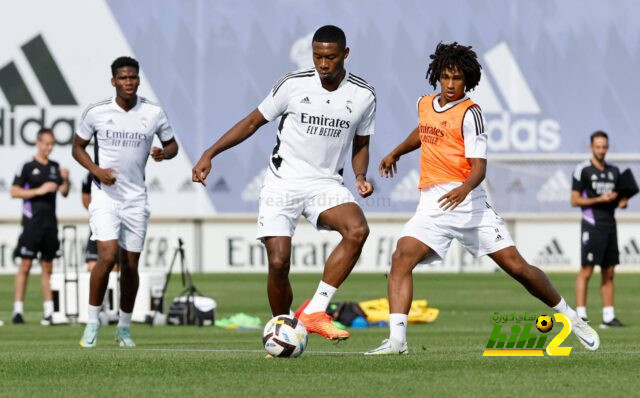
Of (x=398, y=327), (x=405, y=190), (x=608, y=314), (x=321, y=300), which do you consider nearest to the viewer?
(x=398, y=327)

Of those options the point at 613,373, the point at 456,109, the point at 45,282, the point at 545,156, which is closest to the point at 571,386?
the point at 613,373

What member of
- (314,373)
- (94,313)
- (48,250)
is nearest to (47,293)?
(48,250)

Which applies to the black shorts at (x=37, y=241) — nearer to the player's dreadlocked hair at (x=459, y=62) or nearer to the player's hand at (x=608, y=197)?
the player's hand at (x=608, y=197)

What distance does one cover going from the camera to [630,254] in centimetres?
3053

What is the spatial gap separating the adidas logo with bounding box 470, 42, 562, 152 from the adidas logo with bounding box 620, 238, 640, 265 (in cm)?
344

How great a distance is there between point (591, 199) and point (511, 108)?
1566cm

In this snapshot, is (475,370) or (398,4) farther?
(398,4)

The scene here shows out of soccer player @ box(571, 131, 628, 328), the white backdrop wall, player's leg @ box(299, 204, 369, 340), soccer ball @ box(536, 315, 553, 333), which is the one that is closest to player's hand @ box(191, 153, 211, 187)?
player's leg @ box(299, 204, 369, 340)

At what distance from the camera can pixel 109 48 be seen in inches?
1302

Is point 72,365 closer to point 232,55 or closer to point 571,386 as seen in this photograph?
point 571,386

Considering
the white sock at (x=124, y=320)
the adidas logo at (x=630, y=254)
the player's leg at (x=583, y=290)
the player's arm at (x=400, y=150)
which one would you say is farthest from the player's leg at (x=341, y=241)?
the adidas logo at (x=630, y=254)

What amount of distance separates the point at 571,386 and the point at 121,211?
5.98 meters

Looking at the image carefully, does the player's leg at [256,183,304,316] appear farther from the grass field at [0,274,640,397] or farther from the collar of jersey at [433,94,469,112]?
the collar of jersey at [433,94,469,112]

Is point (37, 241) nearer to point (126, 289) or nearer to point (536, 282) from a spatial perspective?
point (126, 289)
